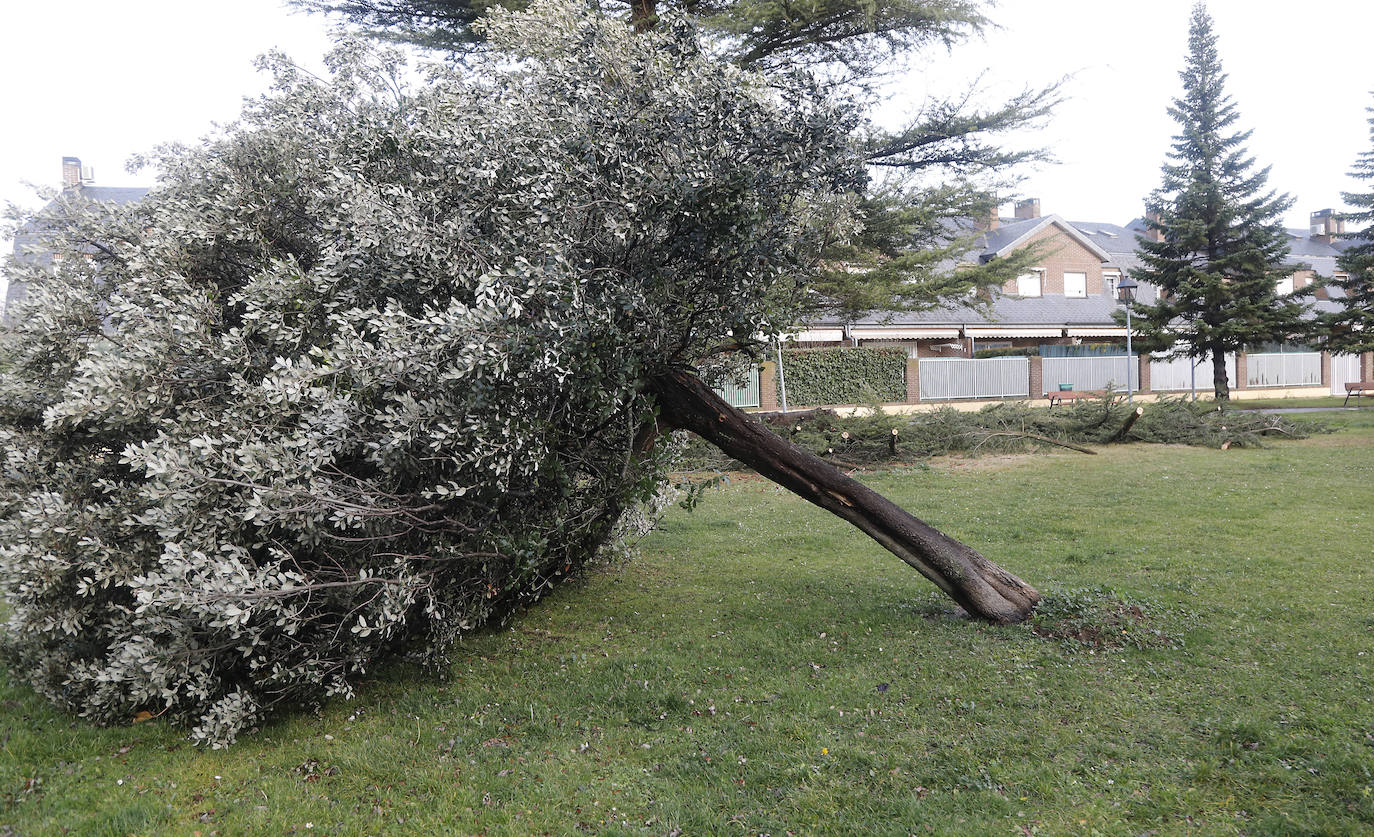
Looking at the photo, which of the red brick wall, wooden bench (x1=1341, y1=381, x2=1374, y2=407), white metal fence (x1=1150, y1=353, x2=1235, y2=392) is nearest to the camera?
wooden bench (x1=1341, y1=381, x2=1374, y2=407)

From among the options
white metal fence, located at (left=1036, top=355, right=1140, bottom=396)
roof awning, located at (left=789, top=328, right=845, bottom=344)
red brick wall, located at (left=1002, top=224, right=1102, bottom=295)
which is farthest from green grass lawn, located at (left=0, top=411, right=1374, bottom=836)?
red brick wall, located at (left=1002, top=224, right=1102, bottom=295)

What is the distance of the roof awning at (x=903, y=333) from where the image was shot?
28.0 meters

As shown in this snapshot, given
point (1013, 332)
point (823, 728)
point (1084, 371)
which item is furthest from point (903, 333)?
point (823, 728)

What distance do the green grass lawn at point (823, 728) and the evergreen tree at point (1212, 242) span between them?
1961 cm

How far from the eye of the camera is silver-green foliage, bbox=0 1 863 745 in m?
4.48

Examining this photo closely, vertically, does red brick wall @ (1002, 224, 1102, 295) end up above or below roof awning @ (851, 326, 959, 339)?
above

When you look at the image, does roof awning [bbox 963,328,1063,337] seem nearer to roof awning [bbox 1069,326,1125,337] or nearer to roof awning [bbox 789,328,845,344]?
roof awning [bbox 1069,326,1125,337]

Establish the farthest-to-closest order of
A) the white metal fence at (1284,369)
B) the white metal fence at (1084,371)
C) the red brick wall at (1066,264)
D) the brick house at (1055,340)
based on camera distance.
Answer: the white metal fence at (1284,369)
the red brick wall at (1066,264)
the white metal fence at (1084,371)
the brick house at (1055,340)

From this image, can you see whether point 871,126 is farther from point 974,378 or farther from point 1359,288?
point 1359,288

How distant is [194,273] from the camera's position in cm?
581

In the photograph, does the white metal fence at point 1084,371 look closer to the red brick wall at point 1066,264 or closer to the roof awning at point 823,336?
the red brick wall at point 1066,264

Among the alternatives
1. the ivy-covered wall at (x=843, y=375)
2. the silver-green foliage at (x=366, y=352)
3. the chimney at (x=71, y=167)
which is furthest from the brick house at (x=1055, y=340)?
the chimney at (x=71, y=167)

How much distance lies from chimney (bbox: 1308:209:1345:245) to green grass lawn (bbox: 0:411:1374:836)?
167 ft

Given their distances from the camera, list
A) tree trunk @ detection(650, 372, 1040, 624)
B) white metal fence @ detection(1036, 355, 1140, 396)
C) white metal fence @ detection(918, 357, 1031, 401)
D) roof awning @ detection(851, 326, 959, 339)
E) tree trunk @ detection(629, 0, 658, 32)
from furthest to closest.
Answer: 1. white metal fence @ detection(1036, 355, 1140, 396)
2. roof awning @ detection(851, 326, 959, 339)
3. white metal fence @ detection(918, 357, 1031, 401)
4. tree trunk @ detection(629, 0, 658, 32)
5. tree trunk @ detection(650, 372, 1040, 624)
